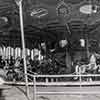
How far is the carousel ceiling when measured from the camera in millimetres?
7188

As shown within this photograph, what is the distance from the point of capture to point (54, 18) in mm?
7375

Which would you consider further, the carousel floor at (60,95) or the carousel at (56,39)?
the carousel at (56,39)

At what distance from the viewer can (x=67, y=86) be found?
23.8 feet

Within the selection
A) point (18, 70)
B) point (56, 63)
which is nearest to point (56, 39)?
point (56, 63)

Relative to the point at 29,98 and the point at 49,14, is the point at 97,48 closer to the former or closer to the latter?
the point at 49,14

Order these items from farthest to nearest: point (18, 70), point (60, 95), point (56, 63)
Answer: point (18, 70)
point (56, 63)
point (60, 95)

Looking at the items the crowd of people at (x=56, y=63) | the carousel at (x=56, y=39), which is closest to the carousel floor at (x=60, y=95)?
the carousel at (x=56, y=39)

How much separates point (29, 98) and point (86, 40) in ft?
10.3

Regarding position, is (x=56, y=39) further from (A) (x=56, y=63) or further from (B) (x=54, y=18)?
(A) (x=56, y=63)

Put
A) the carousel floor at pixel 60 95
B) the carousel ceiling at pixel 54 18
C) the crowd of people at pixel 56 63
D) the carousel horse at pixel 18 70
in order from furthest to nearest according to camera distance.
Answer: the carousel horse at pixel 18 70 → the crowd of people at pixel 56 63 → the carousel ceiling at pixel 54 18 → the carousel floor at pixel 60 95

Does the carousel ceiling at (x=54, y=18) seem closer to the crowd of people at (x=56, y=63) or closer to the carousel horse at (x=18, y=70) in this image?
Result: the crowd of people at (x=56, y=63)

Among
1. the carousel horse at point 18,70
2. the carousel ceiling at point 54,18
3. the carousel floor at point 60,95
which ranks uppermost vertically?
the carousel ceiling at point 54,18

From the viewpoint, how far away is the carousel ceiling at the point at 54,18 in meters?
7.19

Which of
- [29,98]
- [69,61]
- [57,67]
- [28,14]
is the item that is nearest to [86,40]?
[69,61]
